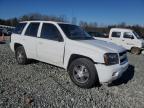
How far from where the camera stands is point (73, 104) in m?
4.42

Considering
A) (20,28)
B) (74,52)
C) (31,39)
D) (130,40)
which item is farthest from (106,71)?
(130,40)

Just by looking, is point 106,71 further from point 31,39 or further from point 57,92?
point 31,39

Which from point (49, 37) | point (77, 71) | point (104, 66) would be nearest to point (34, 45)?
point (49, 37)

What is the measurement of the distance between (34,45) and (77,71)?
2.04 metres

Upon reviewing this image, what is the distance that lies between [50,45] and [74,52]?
0.96 meters

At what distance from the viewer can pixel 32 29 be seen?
728 centimetres

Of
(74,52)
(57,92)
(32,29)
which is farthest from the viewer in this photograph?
(32,29)

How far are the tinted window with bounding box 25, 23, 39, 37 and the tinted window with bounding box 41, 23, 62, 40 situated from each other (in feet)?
1.24

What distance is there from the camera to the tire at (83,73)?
540cm

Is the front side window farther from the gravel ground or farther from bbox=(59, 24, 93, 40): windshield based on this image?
bbox=(59, 24, 93, 40): windshield

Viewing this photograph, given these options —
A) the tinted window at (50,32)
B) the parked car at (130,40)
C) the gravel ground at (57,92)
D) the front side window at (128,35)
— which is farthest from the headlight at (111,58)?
the front side window at (128,35)

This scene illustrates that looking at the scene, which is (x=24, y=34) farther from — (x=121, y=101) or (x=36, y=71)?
(x=121, y=101)

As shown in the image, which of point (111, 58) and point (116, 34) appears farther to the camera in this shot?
point (116, 34)

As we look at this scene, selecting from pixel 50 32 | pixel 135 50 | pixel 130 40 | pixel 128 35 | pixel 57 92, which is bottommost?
pixel 135 50
